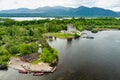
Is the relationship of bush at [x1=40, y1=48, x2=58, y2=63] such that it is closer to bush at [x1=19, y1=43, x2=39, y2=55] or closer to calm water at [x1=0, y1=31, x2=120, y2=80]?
calm water at [x1=0, y1=31, x2=120, y2=80]

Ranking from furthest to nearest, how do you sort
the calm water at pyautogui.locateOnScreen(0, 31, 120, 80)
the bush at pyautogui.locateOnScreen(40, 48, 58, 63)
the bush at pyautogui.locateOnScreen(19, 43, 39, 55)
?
the bush at pyautogui.locateOnScreen(19, 43, 39, 55) → the bush at pyautogui.locateOnScreen(40, 48, 58, 63) → the calm water at pyautogui.locateOnScreen(0, 31, 120, 80)

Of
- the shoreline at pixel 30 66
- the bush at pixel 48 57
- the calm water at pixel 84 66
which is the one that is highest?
the bush at pixel 48 57

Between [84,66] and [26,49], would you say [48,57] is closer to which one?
[26,49]

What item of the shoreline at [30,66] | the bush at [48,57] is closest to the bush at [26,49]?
the shoreline at [30,66]

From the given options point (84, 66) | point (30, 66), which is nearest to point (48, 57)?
point (30, 66)

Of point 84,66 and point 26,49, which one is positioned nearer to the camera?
point 84,66

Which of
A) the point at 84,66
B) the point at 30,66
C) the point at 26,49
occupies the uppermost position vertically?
the point at 26,49

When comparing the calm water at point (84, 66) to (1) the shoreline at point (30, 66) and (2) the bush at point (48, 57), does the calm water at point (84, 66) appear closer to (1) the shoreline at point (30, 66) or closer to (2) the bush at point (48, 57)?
(1) the shoreline at point (30, 66)

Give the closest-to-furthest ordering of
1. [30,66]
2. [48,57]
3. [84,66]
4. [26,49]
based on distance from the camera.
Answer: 1. [30,66]
2. [84,66]
3. [48,57]
4. [26,49]

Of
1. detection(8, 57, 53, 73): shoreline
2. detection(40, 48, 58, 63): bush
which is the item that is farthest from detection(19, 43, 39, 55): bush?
detection(40, 48, 58, 63): bush

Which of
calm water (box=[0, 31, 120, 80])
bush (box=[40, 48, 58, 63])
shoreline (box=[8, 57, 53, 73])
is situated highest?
bush (box=[40, 48, 58, 63])

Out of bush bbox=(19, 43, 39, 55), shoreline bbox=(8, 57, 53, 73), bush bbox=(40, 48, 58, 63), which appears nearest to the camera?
shoreline bbox=(8, 57, 53, 73)

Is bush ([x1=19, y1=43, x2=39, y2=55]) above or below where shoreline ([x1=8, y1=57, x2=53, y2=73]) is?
above
